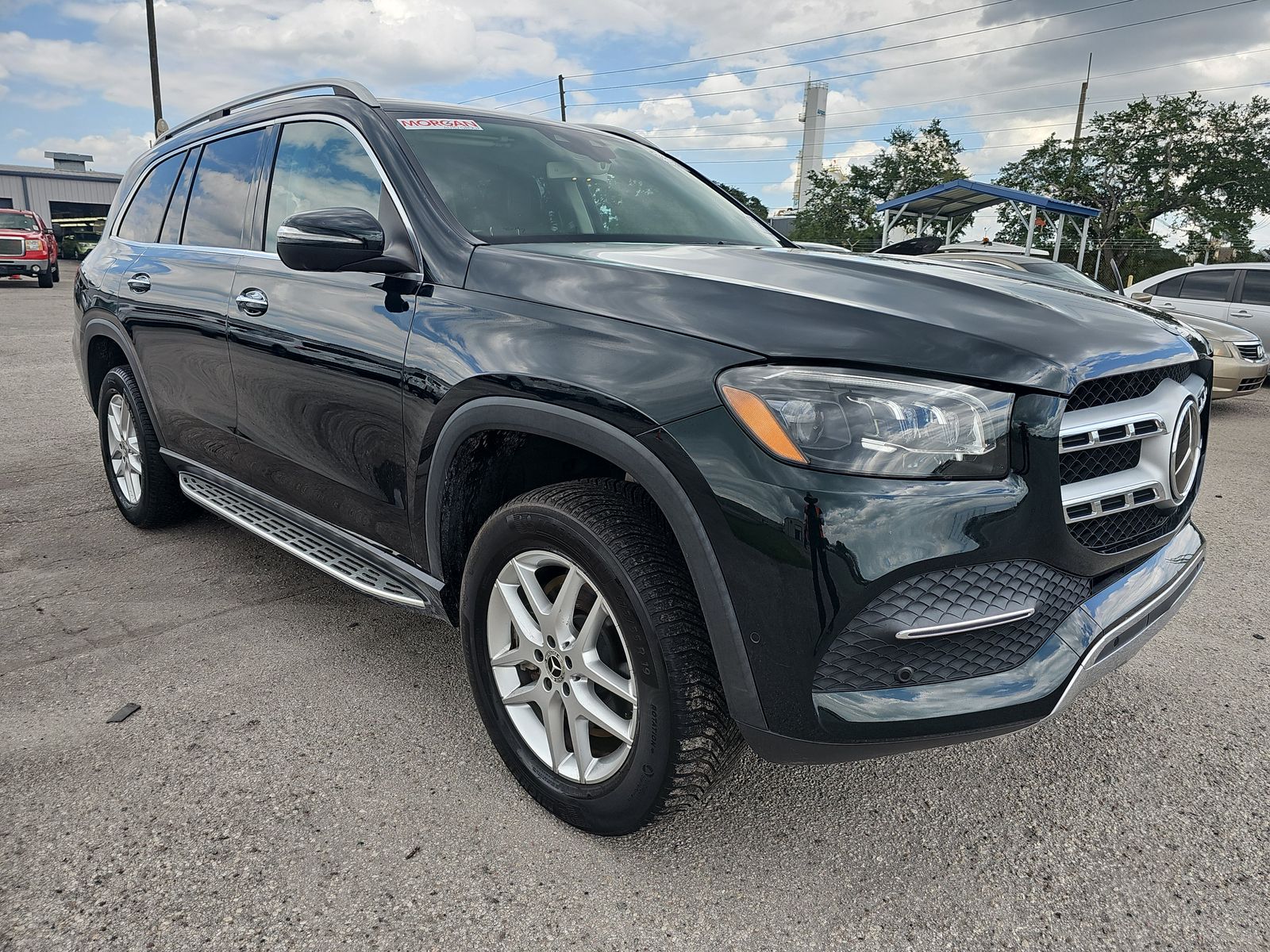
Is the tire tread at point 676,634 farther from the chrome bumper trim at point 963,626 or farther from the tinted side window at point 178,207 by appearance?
the tinted side window at point 178,207

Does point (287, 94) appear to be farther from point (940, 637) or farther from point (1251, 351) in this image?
point (1251, 351)

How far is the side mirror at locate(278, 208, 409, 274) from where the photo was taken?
231cm

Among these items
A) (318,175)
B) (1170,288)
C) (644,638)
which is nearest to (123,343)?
(318,175)

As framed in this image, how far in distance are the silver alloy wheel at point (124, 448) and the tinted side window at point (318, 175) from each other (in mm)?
1646

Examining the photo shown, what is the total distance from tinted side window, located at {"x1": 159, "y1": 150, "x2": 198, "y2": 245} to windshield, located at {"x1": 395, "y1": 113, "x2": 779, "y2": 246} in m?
1.55

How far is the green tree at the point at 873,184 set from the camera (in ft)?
134

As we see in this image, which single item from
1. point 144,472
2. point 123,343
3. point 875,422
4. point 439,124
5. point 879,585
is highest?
point 439,124

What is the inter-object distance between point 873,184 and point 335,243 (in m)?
43.6

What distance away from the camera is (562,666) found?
6.99ft

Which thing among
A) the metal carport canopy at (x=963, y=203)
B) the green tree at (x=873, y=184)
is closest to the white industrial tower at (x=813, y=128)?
the green tree at (x=873, y=184)

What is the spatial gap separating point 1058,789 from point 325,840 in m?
1.87

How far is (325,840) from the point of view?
2125 millimetres

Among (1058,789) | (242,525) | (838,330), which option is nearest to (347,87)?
(242,525)

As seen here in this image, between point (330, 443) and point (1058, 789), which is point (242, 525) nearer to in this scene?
point (330, 443)
